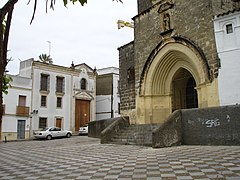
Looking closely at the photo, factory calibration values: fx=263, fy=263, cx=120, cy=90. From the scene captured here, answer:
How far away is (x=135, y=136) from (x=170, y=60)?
188 inches

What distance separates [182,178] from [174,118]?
5551 millimetres

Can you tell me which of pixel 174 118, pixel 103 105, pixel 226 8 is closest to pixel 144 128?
pixel 174 118

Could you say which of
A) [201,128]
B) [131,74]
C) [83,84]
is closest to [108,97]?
[83,84]

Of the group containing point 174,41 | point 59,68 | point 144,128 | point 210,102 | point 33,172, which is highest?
point 59,68

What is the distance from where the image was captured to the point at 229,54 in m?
10.7

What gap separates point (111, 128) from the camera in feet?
42.6

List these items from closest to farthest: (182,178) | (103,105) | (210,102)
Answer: (182,178) → (210,102) → (103,105)

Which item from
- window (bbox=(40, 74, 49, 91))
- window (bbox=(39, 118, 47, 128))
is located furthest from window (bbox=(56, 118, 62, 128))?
window (bbox=(40, 74, 49, 91))

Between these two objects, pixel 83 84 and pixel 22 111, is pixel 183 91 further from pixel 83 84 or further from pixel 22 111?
pixel 83 84

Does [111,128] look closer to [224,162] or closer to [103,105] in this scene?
[224,162]

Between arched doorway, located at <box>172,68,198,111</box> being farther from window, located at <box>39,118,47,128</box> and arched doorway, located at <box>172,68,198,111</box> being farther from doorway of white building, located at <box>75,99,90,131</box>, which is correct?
doorway of white building, located at <box>75,99,90,131</box>

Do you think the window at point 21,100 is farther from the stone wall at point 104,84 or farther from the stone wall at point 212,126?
the stone wall at point 212,126

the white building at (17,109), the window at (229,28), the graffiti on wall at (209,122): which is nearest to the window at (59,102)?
the white building at (17,109)

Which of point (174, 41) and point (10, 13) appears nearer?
point (10, 13)
